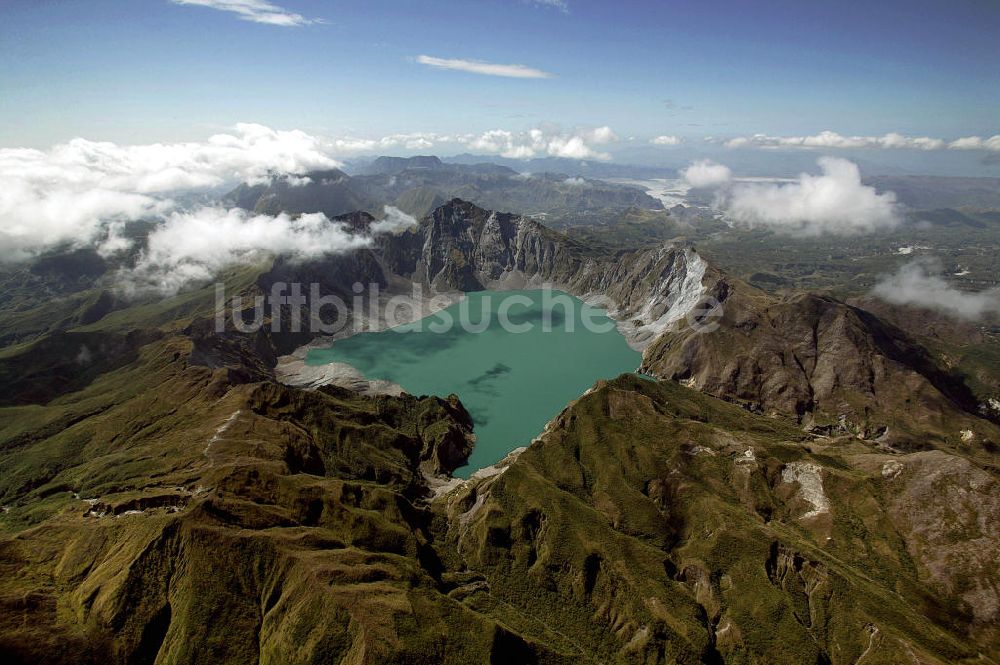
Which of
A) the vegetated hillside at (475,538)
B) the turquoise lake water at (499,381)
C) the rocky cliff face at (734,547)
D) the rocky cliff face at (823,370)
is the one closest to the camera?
the vegetated hillside at (475,538)

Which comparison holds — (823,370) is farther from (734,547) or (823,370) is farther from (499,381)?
(499,381)

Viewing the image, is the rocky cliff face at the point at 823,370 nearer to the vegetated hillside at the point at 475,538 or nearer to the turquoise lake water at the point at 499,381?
the vegetated hillside at the point at 475,538

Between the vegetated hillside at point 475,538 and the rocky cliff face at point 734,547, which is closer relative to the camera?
the vegetated hillside at point 475,538

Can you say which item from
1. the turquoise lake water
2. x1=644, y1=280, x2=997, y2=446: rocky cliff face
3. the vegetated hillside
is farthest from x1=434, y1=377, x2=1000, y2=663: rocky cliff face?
x1=644, y1=280, x2=997, y2=446: rocky cliff face

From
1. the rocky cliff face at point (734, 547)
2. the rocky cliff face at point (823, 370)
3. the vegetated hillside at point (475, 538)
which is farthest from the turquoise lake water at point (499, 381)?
the rocky cliff face at point (734, 547)


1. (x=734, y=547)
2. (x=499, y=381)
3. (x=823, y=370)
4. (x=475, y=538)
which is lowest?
(x=499, y=381)

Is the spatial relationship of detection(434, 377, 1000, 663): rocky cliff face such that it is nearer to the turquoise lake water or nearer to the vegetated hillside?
the vegetated hillside

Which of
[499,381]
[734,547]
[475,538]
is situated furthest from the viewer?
[499,381]

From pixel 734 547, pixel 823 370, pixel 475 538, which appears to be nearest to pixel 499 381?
pixel 475 538

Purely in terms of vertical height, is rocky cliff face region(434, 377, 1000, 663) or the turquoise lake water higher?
rocky cliff face region(434, 377, 1000, 663)

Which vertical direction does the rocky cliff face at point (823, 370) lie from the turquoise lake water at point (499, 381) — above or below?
above
